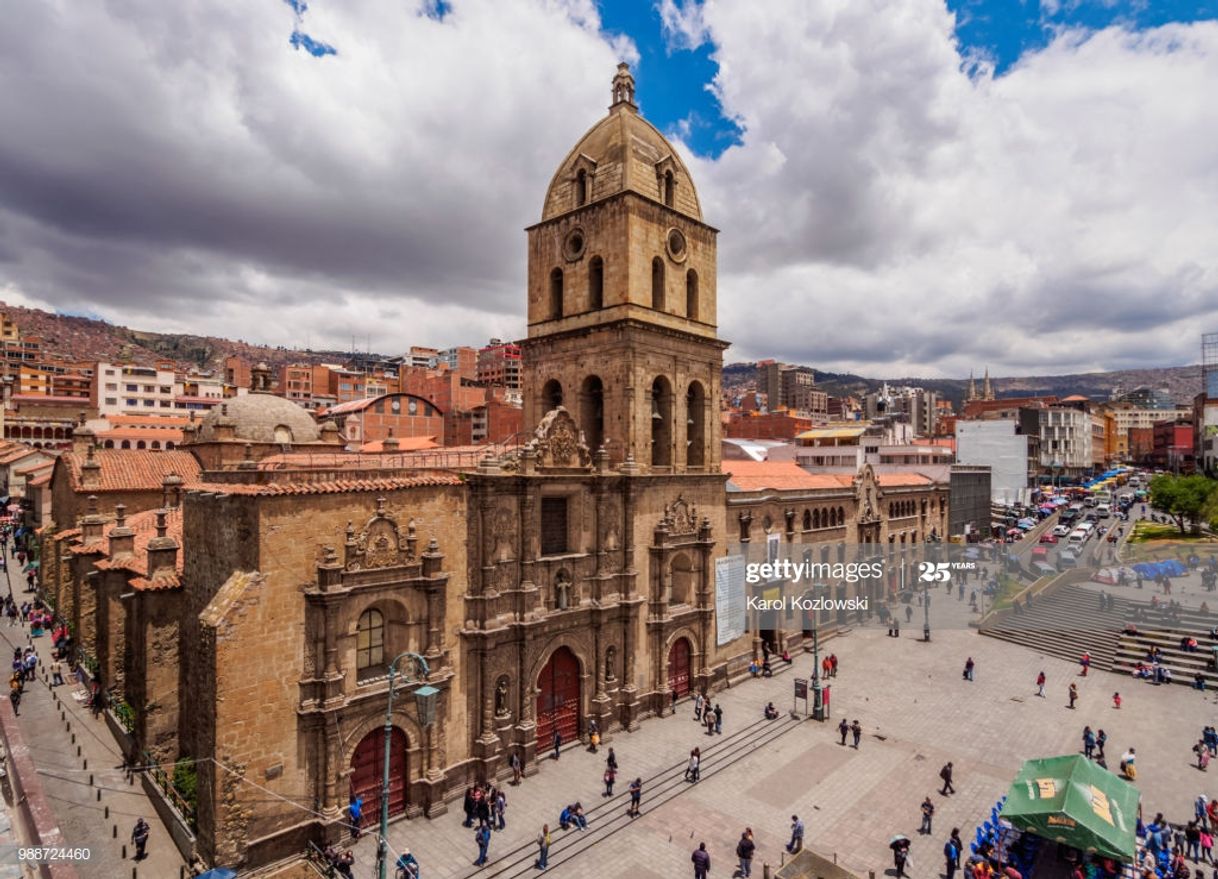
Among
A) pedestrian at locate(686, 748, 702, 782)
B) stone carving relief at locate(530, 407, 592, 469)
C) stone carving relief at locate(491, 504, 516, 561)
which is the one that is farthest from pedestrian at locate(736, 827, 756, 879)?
stone carving relief at locate(530, 407, 592, 469)

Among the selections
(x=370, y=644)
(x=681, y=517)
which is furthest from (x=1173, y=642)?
(x=370, y=644)

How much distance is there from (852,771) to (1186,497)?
2047 inches

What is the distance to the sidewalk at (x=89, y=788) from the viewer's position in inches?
728

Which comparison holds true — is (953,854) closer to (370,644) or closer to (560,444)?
(560,444)

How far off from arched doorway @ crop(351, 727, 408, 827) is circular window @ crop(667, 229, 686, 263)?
23700 mm

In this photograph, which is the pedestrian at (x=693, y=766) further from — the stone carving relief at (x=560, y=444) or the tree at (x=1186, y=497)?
the tree at (x=1186, y=497)

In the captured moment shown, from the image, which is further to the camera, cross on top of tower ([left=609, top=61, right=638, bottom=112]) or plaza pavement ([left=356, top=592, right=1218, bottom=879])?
cross on top of tower ([left=609, top=61, right=638, bottom=112])

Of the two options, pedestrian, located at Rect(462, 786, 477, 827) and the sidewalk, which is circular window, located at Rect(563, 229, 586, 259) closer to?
pedestrian, located at Rect(462, 786, 477, 827)

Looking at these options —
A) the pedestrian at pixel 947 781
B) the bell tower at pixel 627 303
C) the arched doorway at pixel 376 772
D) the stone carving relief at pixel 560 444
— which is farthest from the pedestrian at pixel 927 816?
the arched doorway at pixel 376 772

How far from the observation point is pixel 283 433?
37.9m

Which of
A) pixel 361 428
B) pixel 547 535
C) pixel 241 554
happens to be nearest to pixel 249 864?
pixel 241 554

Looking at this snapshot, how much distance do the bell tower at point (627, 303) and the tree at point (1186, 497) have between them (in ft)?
168

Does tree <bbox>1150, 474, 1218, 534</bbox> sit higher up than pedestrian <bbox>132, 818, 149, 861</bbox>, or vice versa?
tree <bbox>1150, 474, 1218, 534</bbox>

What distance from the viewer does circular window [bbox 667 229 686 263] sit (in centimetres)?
3098
